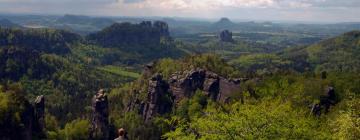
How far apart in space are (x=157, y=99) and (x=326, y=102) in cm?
6563

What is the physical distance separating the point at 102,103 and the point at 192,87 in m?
46.6

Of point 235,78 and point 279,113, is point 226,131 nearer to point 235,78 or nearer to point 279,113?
point 279,113

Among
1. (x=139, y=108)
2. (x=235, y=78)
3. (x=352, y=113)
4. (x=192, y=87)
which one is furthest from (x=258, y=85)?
(x=352, y=113)

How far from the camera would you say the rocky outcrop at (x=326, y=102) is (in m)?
135

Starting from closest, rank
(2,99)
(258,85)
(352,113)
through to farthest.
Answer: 1. (352,113)
2. (2,99)
3. (258,85)

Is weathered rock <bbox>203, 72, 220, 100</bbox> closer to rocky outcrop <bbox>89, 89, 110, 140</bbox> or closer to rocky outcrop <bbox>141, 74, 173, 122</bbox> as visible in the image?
rocky outcrop <bbox>141, 74, 173, 122</bbox>

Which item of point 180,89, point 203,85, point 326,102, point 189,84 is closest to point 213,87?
point 203,85

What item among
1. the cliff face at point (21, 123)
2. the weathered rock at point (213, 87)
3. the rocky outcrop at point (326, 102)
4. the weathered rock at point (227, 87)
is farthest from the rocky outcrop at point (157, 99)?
the rocky outcrop at point (326, 102)

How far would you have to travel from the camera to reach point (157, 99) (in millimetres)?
181250

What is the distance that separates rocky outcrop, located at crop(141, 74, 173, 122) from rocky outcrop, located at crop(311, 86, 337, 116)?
2475 inches

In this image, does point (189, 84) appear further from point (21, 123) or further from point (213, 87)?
point (21, 123)

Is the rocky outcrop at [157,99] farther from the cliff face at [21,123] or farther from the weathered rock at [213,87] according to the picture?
the cliff face at [21,123]

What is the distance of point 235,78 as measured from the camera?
182000mm

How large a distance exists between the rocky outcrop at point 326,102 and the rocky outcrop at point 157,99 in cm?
6286
